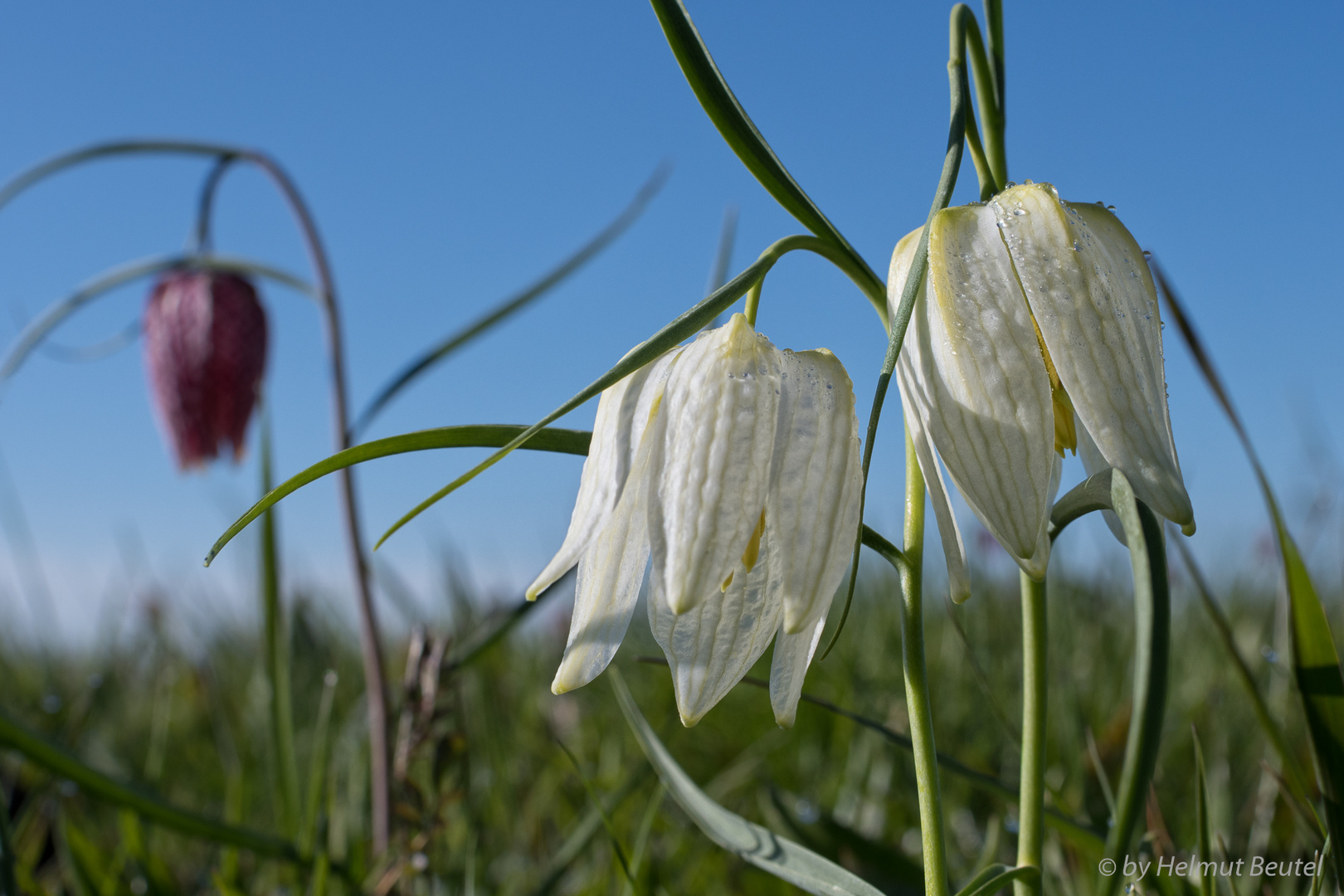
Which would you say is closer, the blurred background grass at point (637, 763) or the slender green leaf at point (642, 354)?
the slender green leaf at point (642, 354)

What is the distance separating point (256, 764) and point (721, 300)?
74.0 inches

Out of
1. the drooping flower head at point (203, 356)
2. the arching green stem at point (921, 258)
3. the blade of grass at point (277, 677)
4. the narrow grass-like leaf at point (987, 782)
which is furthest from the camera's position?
the drooping flower head at point (203, 356)

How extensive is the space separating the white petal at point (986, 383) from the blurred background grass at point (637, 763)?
28 cm

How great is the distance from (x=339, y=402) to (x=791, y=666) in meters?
1.17

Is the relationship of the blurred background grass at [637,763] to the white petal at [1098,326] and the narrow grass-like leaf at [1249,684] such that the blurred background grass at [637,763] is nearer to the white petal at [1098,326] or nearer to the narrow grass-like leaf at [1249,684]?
the narrow grass-like leaf at [1249,684]

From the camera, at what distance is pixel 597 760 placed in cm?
221

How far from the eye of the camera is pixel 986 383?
0.62 m

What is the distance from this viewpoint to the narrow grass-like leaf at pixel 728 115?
0.66 meters

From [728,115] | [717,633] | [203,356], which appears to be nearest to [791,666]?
[717,633]

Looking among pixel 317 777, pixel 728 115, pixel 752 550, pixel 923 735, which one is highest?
pixel 728 115

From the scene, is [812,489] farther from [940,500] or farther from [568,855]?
[568,855]

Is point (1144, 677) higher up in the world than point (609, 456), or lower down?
lower down

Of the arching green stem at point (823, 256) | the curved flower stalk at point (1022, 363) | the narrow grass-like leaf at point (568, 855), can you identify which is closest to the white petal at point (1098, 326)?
the curved flower stalk at point (1022, 363)

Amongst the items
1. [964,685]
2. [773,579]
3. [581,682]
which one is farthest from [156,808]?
[964,685]
